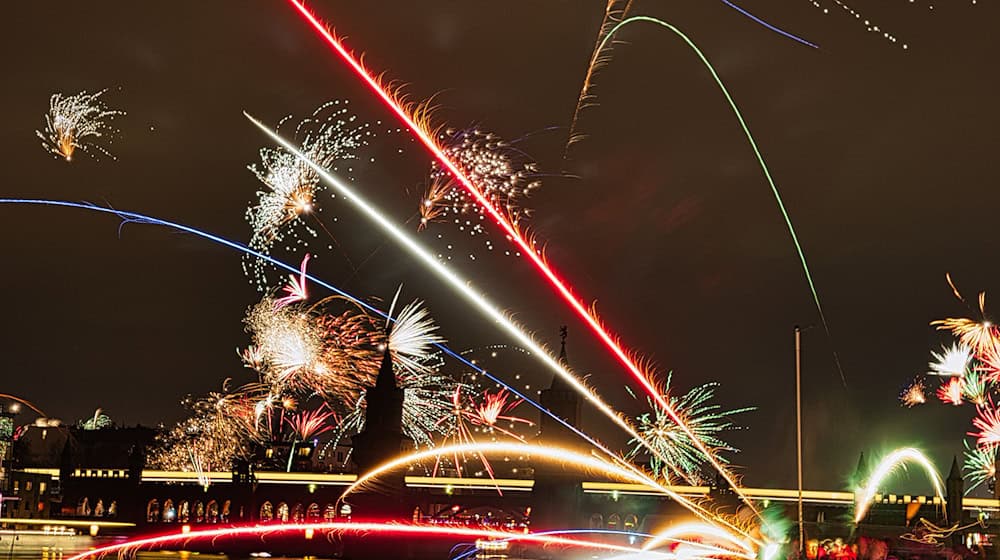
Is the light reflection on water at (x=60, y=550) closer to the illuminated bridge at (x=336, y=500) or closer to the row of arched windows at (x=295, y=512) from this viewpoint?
the illuminated bridge at (x=336, y=500)

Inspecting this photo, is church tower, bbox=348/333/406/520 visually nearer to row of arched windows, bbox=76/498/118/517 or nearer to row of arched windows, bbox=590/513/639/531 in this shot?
row of arched windows, bbox=590/513/639/531

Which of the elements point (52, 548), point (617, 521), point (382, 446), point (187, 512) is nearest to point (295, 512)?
point (187, 512)

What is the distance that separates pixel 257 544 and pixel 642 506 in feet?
102

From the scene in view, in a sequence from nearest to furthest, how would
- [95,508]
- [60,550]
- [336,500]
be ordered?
1. [60,550]
2. [336,500]
3. [95,508]

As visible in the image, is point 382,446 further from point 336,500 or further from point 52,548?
point 52,548

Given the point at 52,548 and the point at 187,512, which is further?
the point at 187,512

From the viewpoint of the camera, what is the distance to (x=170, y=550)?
89812 mm

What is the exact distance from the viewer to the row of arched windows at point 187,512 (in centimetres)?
10344

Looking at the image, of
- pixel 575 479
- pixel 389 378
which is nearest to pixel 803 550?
pixel 389 378

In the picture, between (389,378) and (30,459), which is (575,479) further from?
(30,459)

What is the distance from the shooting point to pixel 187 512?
105500 mm

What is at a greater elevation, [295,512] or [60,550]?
[295,512]

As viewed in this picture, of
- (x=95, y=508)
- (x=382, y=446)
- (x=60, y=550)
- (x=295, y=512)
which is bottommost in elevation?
(x=60, y=550)

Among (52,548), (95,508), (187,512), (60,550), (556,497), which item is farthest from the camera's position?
(95,508)
